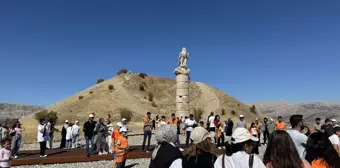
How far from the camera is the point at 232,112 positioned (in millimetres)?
64812

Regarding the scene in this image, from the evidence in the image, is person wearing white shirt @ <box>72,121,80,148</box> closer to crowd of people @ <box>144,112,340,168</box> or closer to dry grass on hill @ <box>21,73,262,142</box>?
crowd of people @ <box>144,112,340,168</box>

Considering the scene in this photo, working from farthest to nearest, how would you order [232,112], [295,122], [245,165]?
1. [232,112]
2. [295,122]
3. [245,165]

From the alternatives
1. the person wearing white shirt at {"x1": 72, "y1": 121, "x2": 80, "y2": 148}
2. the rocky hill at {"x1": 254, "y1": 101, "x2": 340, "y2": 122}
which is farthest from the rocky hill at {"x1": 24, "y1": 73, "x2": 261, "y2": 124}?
the person wearing white shirt at {"x1": 72, "y1": 121, "x2": 80, "y2": 148}

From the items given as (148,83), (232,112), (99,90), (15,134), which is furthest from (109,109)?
(15,134)

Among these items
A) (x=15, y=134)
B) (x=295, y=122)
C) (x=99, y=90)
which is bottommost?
(x=15, y=134)

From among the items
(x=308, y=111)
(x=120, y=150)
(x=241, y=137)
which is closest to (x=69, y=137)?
(x=120, y=150)

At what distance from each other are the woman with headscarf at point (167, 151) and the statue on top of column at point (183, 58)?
732 inches

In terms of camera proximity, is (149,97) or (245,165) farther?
(149,97)

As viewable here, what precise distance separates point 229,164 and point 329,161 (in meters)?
1.28

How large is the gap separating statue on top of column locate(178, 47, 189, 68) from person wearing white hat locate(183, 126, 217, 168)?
18.7 metres

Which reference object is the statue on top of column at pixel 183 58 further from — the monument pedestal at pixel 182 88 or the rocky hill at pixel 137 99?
the rocky hill at pixel 137 99

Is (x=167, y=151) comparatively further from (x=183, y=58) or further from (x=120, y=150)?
(x=183, y=58)

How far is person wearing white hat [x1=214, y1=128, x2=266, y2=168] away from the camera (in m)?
3.08

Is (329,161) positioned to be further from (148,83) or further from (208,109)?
(148,83)
